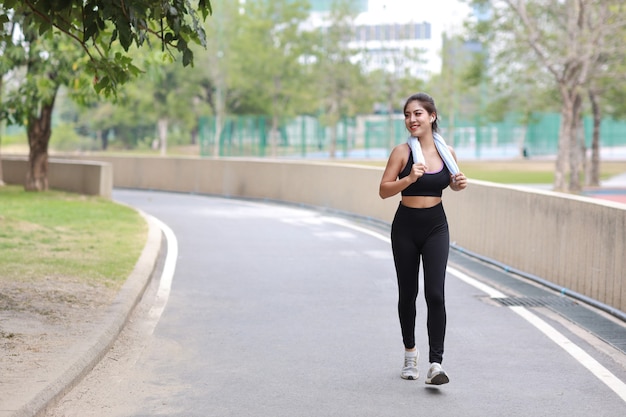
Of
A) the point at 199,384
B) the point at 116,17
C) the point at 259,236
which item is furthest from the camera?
the point at 259,236

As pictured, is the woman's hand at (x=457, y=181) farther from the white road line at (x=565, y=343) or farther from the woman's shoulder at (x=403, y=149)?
the white road line at (x=565, y=343)

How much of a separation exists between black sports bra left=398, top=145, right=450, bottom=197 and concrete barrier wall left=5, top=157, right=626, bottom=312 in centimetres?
311

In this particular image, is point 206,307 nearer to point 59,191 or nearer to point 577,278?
point 577,278

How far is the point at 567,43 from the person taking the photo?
94.6 feet

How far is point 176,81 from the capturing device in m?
70.4

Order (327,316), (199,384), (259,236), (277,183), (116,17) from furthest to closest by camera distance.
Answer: (277,183), (259,236), (327,316), (116,17), (199,384)

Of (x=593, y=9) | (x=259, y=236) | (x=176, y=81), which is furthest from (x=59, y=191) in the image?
(x=176, y=81)

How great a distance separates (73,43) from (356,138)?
43.7 m

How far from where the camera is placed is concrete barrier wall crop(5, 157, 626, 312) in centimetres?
983

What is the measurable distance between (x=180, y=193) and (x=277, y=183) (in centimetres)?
484

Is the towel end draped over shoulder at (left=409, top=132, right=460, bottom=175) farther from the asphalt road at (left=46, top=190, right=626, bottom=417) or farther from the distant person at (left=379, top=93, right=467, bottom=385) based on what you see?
the asphalt road at (left=46, top=190, right=626, bottom=417)

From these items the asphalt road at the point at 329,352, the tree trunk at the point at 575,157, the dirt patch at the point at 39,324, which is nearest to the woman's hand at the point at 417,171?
the asphalt road at the point at 329,352

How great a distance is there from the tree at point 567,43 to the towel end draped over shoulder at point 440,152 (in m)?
21.3

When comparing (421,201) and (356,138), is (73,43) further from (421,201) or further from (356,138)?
(356,138)
